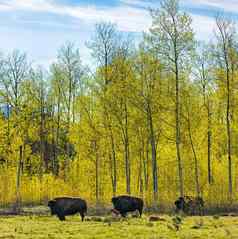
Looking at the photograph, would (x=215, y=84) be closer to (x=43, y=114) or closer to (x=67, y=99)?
(x=67, y=99)

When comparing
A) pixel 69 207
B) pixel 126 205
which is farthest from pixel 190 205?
pixel 69 207

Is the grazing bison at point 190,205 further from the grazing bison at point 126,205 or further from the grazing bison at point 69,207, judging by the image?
the grazing bison at point 69,207

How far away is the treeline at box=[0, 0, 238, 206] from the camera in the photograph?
39.5m

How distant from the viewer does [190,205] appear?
37969 mm

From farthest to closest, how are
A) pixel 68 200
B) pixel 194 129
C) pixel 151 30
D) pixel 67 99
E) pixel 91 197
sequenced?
pixel 67 99
pixel 91 197
pixel 194 129
pixel 151 30
pixel 68 200

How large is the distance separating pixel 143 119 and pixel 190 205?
753cm

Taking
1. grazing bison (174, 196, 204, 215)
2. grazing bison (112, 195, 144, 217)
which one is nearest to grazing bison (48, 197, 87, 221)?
grazing bison (112, 195, 144, 217)

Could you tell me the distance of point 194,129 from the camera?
41562 mm

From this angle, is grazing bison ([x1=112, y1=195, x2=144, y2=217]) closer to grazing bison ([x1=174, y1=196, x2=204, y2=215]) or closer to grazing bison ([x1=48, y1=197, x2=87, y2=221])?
grazing bison ([x1=48, y1=197, x2=87, y2=221])

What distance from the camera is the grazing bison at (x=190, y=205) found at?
1496 inches

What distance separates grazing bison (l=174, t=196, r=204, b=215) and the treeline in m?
0.62

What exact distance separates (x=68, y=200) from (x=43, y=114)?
→ 20.8 meters

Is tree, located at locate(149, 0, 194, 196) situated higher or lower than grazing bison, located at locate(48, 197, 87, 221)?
higher

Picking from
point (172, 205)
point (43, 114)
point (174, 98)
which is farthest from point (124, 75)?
point (43, 114)
